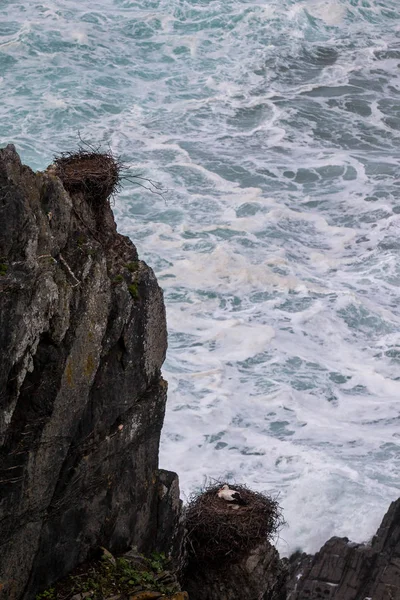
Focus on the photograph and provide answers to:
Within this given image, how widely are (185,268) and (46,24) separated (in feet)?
72.6

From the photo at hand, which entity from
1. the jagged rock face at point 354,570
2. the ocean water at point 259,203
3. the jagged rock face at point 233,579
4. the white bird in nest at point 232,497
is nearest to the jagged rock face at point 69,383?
the jagged rock face at point 233,579

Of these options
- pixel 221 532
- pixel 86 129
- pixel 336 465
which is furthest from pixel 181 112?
pixel 221 532

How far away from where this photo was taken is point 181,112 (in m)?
40.0

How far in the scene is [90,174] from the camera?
10.8 m

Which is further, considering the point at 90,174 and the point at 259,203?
the point at 259,203

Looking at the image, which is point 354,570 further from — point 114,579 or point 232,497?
point 114,579

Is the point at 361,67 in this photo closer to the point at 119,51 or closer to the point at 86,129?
the point at 119,51

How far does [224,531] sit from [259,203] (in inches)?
827

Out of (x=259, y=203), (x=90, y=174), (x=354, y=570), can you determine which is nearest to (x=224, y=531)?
(x=354, y=570)

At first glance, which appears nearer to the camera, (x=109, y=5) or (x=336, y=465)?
(x=336, y=465)

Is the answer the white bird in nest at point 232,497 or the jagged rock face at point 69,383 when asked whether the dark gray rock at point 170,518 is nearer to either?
the jagged rock face at point 69,383

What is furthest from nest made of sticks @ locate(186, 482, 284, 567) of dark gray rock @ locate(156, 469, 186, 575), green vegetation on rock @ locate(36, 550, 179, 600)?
green vegetation on rock @ locate(36, 550, 179, 600)

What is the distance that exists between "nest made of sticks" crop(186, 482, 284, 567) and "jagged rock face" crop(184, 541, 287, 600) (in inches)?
2.9

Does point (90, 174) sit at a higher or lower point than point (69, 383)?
higher
